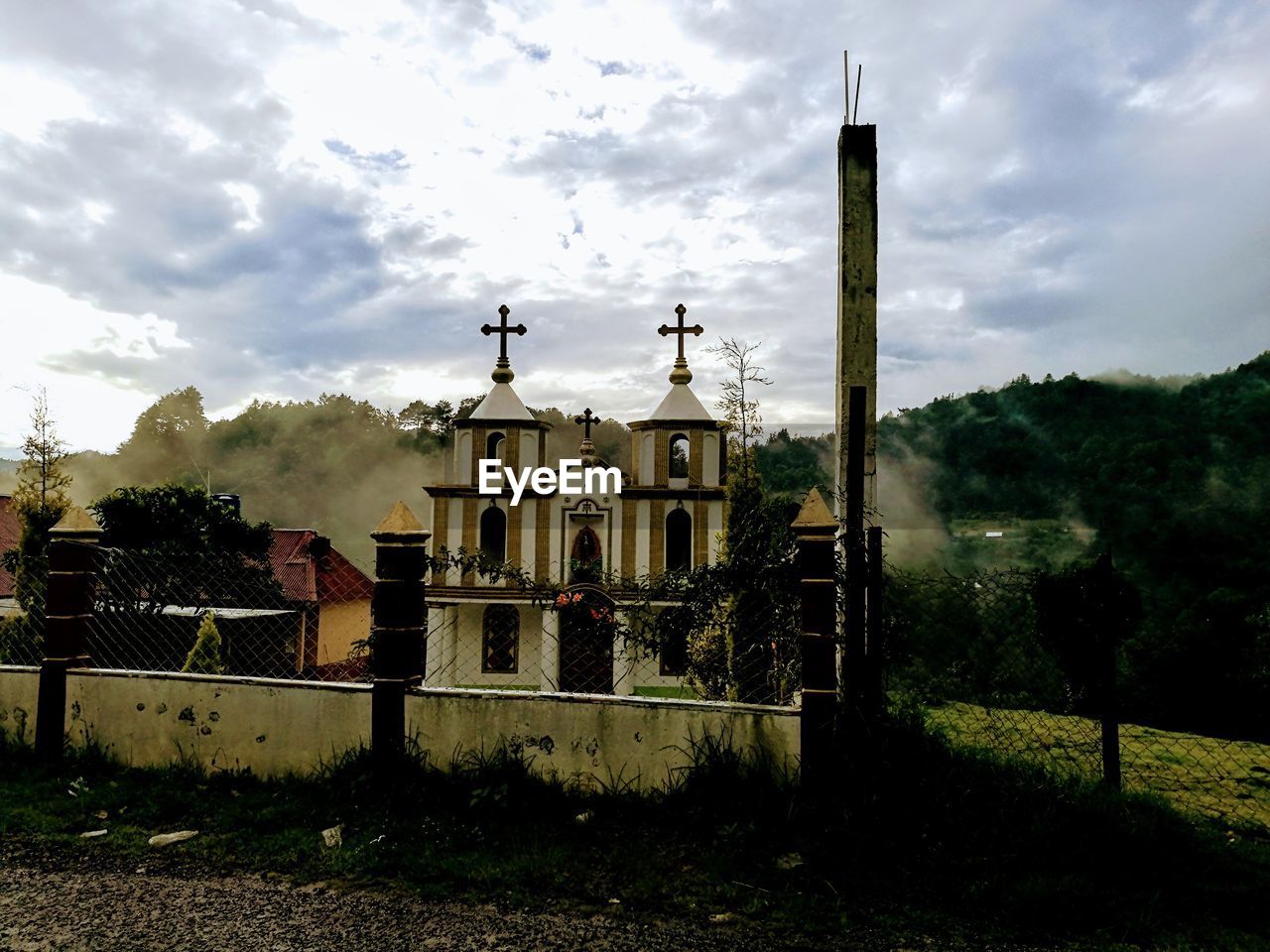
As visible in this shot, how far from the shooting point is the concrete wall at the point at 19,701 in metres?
5.81

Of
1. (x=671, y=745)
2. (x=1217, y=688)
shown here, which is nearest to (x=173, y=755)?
(x=671, y=745)

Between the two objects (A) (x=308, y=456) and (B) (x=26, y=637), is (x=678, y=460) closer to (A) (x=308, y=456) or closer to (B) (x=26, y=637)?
(B) (x=26, y=637)

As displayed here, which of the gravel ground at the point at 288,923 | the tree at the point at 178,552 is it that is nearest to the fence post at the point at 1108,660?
the gravel ground at the point at 288,923

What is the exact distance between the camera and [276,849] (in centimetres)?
415

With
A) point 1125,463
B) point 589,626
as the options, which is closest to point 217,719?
point 589,626

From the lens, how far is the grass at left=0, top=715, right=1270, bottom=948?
11.6 ft

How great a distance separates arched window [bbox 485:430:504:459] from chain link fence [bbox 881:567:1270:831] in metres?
14.8

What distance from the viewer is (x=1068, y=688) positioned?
21.2ft

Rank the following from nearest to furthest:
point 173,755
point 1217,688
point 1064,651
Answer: point 173,755
point 1064,651
point 1217,688

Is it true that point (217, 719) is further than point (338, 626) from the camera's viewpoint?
No

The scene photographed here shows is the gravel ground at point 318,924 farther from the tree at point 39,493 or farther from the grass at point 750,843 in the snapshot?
the tree at point 39,493

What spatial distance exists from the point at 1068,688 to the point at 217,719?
6.20 m

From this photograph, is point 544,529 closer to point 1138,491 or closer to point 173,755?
point 173,755

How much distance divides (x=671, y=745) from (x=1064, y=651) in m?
3.78
